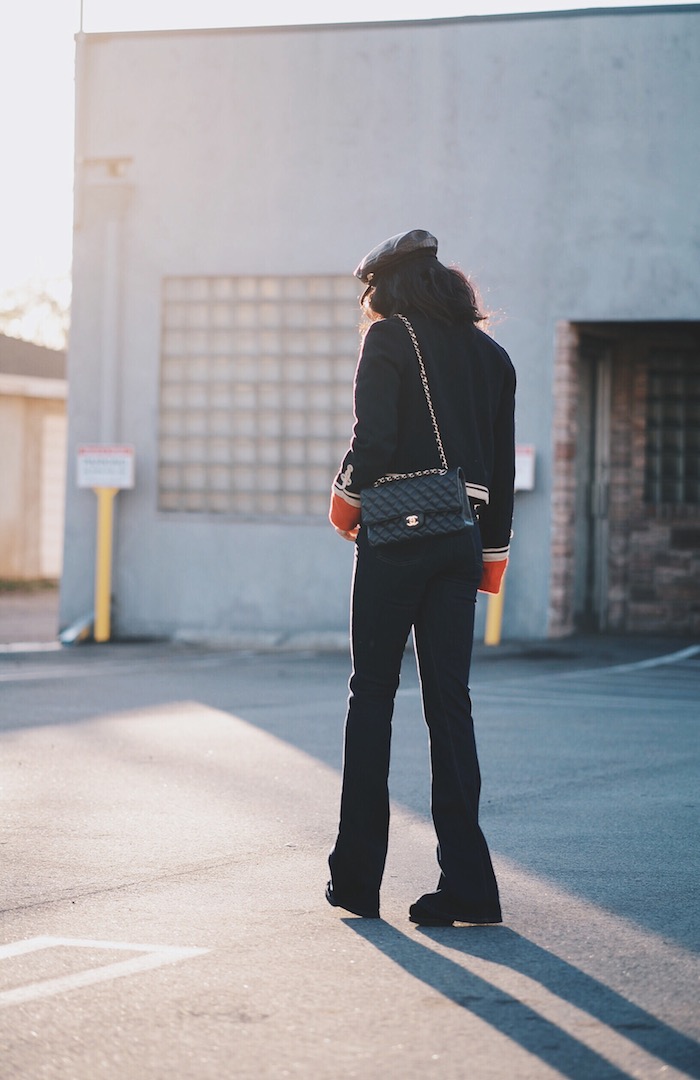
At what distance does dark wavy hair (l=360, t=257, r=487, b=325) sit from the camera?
4.77m

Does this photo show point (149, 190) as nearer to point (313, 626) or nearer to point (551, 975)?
point (313, 626)

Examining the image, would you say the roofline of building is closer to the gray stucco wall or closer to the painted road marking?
the gray stucco wall

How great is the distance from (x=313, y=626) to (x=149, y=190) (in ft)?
13.6

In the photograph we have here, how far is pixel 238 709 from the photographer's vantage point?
9.85 meters

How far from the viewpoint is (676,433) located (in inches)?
640

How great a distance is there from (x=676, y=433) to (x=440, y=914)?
40.0 feet

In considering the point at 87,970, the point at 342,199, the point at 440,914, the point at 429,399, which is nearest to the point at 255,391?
the point at 342,199

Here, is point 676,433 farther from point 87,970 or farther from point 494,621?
point 87,970

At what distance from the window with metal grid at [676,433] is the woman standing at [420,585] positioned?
11.7m

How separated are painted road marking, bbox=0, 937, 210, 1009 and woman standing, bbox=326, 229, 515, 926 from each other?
2.04 ft

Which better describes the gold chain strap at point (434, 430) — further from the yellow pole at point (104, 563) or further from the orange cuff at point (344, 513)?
the yellow pole at point (104, 563)

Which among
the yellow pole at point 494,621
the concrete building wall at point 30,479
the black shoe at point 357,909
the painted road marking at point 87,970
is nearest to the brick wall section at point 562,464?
the yellow pole at point 494,621

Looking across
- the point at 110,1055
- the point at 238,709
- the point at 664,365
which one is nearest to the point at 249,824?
the point at 110,1055

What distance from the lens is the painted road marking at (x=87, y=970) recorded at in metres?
3.82
